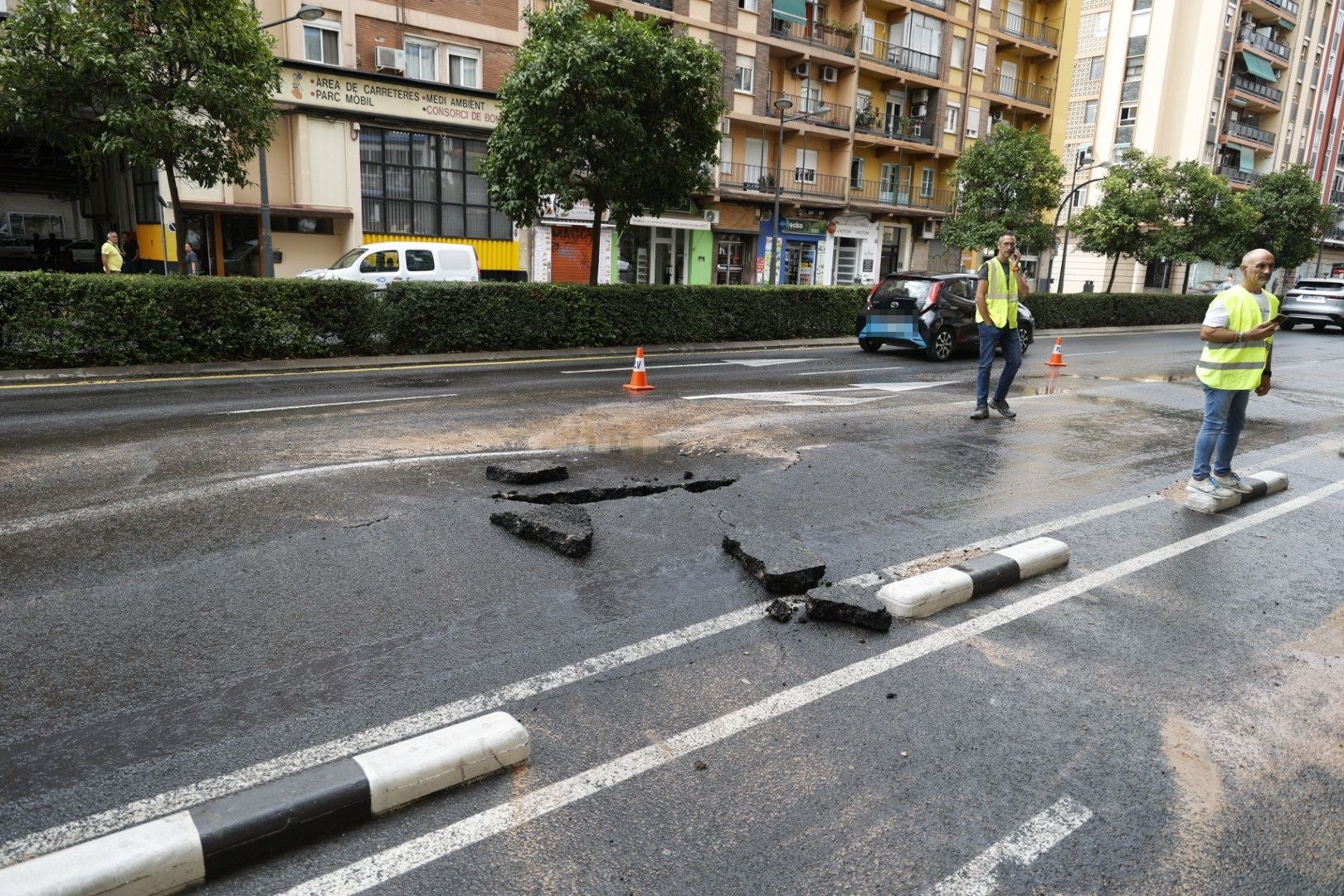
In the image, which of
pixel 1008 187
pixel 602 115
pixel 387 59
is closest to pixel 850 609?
pixel 602 115

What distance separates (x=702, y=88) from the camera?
58.2 feet

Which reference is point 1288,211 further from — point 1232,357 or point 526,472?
point 526,472

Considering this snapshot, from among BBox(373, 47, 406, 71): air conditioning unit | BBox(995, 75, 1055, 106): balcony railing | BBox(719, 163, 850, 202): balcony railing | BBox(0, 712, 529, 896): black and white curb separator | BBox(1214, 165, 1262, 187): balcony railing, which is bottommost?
BBox(0, 712, 529, 896): black and white curb separator

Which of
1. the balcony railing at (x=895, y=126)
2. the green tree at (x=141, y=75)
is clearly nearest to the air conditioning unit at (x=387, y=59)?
the green tree at (x=141, y=75)

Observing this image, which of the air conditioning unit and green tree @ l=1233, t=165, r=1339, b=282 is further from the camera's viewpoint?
green tree @ l=1233, t=165, r=1339, b=282

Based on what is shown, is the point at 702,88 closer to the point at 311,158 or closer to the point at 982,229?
the point at 311,158

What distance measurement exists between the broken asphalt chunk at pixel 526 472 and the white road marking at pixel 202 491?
2.54 feet

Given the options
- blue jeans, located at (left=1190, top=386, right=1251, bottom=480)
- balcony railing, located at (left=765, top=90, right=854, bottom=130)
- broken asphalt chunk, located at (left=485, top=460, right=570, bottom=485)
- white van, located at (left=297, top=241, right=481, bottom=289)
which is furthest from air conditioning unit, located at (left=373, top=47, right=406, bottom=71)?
blue jeans, located at (left=1190, top=386, right=1251, bottom=480)

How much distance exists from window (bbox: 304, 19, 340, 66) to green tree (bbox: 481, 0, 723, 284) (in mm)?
9523

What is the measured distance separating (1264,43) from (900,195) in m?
33.5

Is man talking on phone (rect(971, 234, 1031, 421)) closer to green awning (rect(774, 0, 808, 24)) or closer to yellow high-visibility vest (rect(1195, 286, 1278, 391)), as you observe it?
yellow high-visibility vest (rect(1195, 286, 1278, 391))

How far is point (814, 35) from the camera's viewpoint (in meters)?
37.2

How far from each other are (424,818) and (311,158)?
25.4m

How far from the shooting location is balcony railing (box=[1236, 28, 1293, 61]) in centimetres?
5400
